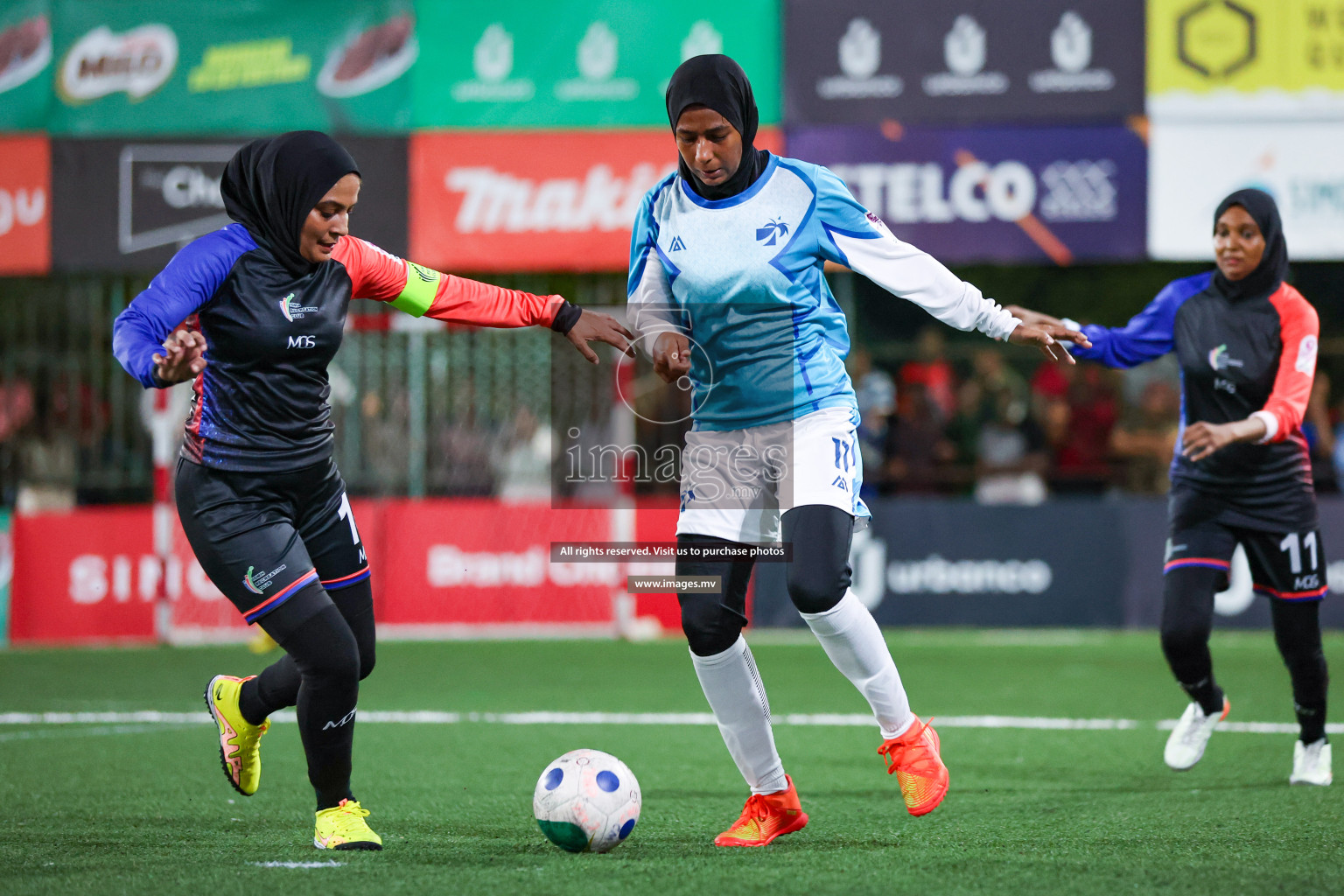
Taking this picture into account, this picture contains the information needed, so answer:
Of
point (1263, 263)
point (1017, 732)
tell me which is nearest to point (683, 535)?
point (1263, 263)

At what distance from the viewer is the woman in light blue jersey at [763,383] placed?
5.28 metres

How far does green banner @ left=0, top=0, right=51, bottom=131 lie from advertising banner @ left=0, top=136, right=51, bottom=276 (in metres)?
0.14

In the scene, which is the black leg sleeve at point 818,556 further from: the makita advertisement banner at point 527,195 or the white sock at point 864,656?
the makita advertisement banner at point 527,195

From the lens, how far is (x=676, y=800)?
6395 millimetres

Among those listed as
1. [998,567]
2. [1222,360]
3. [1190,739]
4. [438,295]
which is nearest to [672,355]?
[438,295]

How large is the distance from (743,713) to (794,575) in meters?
0.59

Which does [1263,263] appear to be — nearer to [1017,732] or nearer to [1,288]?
[1017,732]

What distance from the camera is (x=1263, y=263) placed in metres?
6.88

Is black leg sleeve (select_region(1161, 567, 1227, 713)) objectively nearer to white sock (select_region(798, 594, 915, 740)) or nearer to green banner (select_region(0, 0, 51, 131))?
white sock (select_region(798, 594, 915, 740))

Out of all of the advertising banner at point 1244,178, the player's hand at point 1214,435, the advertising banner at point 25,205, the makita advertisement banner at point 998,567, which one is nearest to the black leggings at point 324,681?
the player's hand at point 1214,435

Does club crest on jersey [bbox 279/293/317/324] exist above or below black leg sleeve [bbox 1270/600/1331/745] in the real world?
above

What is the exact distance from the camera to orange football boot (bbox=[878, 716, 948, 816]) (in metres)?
5.26

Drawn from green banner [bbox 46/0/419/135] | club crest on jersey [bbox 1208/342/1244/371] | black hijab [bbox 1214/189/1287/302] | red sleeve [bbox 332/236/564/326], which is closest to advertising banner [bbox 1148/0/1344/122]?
green banner [bbox 46/0/419/135]

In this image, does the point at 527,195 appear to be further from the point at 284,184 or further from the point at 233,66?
the point at 284,184
